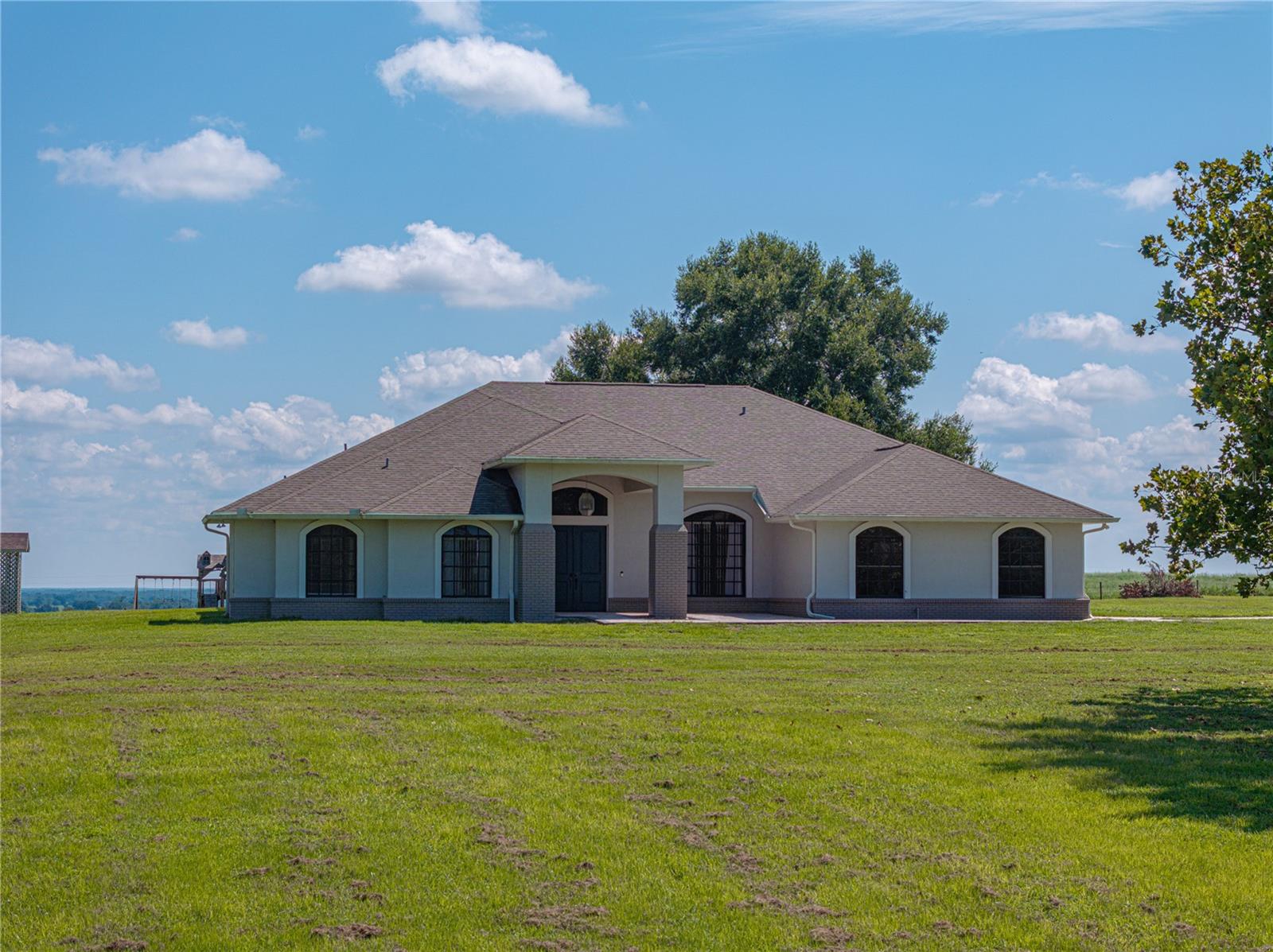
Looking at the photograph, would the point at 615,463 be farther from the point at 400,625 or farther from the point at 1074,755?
the point at 1074,755

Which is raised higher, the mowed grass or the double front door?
the double front door

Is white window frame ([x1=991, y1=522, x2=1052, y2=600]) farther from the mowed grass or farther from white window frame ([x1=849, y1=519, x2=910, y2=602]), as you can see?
the mowed grass

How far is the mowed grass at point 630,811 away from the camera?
709 centimetres

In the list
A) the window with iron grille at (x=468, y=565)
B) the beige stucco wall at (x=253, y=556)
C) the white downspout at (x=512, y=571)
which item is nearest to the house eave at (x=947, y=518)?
the white downspout at (x=512, y=571)

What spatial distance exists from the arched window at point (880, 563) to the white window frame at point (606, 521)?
618 cm

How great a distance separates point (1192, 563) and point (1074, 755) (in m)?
6.38

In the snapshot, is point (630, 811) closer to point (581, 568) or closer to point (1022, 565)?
point (581, 568)

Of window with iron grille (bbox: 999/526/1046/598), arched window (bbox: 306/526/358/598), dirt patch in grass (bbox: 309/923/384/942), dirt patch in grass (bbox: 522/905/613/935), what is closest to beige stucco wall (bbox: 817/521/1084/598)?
window with iron grille (bbox: 999/526/1046/598)

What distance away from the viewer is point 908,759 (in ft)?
A: 36.8

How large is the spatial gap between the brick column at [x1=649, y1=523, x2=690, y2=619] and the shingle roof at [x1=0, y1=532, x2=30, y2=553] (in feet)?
55.4

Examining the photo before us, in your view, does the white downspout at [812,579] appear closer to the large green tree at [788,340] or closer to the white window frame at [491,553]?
the white window frame at [491,553]

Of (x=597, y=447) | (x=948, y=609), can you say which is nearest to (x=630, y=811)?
(x=597, y=447)

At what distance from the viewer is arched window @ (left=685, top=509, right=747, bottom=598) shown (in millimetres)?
34656

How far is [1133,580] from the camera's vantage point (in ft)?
221
